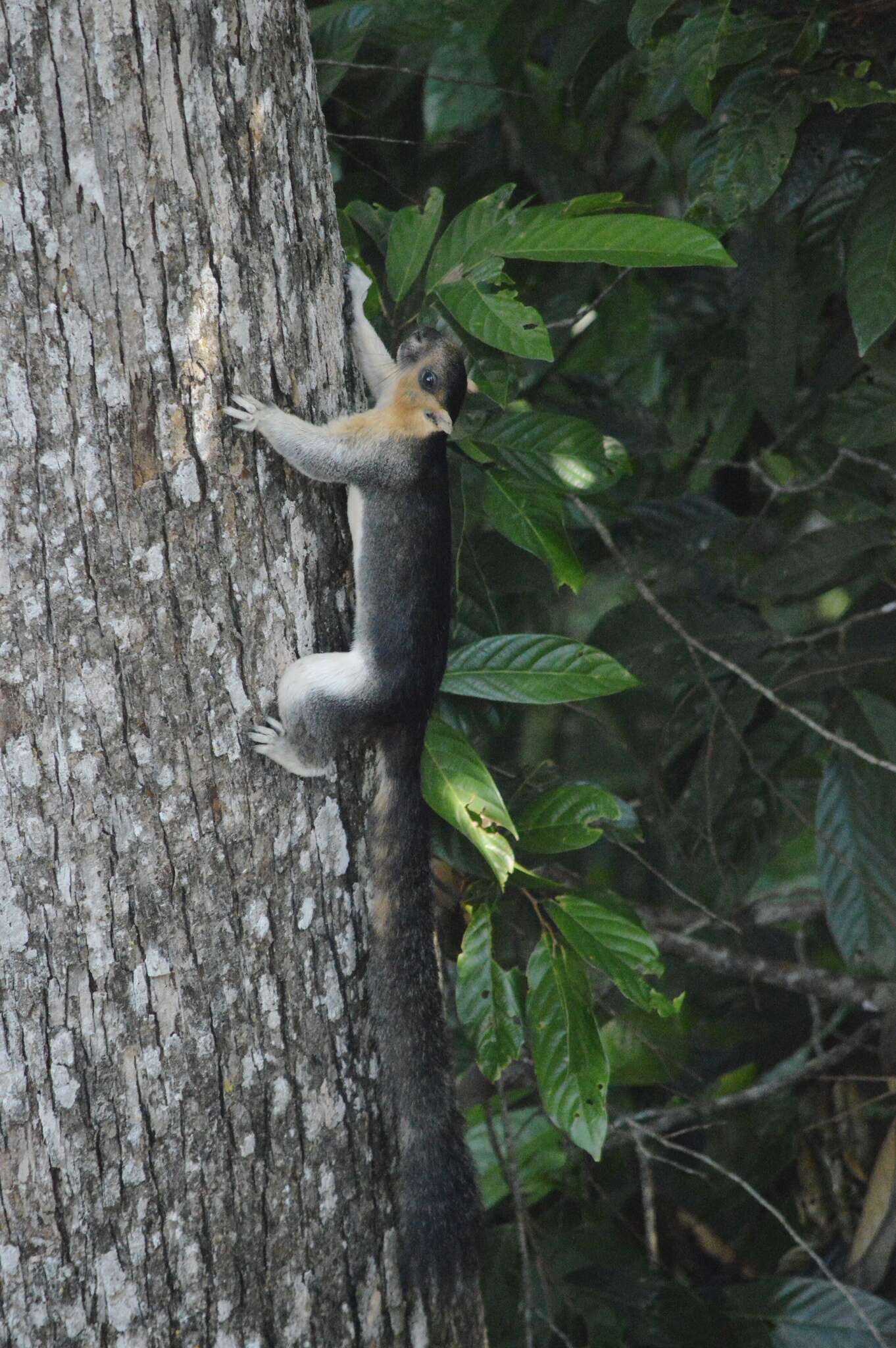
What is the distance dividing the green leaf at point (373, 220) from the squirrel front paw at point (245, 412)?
2.14ft

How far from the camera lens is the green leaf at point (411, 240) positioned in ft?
6.10

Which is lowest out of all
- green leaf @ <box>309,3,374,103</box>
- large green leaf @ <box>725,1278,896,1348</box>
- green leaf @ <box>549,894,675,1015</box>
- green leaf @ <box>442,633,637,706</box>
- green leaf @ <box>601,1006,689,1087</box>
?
large green leaf @ <box>725,1278,896,1348</box>

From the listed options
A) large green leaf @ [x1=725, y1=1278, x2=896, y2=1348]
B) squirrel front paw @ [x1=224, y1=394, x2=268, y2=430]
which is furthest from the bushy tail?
large green leaf @ [x1=725, y1=1278, x2=896, y2=1348]

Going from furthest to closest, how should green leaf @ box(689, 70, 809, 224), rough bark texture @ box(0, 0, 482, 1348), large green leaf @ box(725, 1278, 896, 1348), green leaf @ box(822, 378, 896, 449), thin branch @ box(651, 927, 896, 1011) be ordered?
1. thin branch @ box(651, 927, 896, 1011)
2. green leaf @ box(822, 378, 896, 449)
3. large green leaf @ box(725, 1278, 896, 1348)
4. green leaf @ box(689, 70, 809, 224)
5. rough bark texture @ box(0, 0, 482, 1348)

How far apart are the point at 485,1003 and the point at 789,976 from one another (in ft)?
4.02

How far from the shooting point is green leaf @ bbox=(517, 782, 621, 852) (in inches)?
75.0

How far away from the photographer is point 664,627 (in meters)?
2.69

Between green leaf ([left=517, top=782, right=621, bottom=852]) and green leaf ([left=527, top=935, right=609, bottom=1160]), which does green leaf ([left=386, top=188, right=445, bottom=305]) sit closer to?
green leaf ([left=517, top=782, right=621, bottom=852])

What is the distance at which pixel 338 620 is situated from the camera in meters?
1.72

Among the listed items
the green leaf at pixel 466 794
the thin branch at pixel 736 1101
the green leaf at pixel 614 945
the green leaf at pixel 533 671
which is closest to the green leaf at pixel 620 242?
the green leaf at pixel 533 671

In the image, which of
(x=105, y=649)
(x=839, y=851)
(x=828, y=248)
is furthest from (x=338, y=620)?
(x=828, y=248)

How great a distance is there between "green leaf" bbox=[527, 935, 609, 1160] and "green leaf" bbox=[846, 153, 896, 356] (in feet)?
3.45

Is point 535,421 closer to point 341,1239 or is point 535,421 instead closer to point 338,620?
point 338,620

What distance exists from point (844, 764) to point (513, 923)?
33.0 inches
